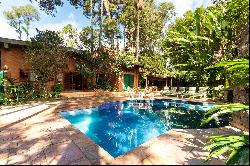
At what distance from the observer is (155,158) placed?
14.6 feet

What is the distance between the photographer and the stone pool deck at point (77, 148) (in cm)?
441

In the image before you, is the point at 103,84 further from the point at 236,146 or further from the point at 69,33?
the point at 69,33

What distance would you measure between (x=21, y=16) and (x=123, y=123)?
162 feet

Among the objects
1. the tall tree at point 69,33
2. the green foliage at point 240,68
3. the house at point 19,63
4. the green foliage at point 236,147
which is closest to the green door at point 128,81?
the house at point 19,63

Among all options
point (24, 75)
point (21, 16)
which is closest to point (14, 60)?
point (24, 75)

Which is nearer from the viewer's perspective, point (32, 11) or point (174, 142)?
point (174, 142)

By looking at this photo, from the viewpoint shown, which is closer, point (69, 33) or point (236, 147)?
point (236, 147)

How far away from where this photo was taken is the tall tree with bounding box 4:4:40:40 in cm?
4796

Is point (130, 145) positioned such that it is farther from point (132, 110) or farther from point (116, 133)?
point (132, 110)

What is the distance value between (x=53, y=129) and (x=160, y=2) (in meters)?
35.8

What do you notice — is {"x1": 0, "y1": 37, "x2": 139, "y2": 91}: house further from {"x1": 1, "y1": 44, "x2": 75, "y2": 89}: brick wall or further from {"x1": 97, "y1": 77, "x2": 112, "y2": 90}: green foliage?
{"x1": 97, "y1": 77, "x2": 112, "y2": 90}: green foliage

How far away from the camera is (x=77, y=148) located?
5184 mm

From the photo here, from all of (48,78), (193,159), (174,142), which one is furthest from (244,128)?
(48,78)

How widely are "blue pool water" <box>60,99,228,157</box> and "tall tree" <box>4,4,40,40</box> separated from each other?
145 ft
